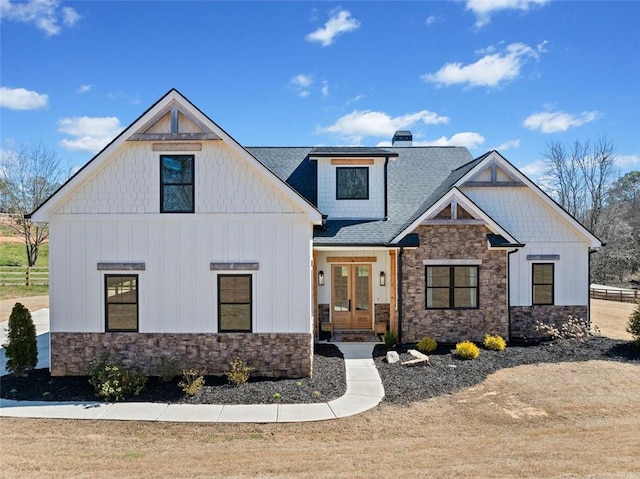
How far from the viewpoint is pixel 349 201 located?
15.0 metres

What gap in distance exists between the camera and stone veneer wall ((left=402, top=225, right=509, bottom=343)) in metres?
13.2

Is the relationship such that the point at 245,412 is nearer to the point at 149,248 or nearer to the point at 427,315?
the point at 149,248

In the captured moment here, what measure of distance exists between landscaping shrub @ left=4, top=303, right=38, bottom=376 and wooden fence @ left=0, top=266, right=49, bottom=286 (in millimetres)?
20747

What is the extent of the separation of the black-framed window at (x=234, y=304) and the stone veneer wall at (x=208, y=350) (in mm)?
241

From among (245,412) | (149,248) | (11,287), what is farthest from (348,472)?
(11,287)

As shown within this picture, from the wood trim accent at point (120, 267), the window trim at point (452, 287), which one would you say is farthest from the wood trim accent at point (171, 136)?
the window trim at point (452, 287)

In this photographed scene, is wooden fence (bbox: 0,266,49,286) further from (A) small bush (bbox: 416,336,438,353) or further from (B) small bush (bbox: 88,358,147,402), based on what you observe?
(A) small bush (bbox: 416,336,438,353)

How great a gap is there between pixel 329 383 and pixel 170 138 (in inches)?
294

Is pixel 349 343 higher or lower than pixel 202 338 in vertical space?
lower

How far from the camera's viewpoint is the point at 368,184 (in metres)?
15.0

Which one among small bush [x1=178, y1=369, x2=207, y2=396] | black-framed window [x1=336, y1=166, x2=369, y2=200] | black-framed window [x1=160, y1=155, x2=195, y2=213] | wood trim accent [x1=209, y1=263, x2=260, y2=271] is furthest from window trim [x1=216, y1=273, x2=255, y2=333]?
black-framed window [x1=336, y1=166, x2=369, y2=200]

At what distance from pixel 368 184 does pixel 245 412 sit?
368 inches

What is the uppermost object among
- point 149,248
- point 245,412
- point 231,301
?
point 149,248

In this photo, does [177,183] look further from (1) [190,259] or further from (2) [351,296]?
(2) [351,296]
